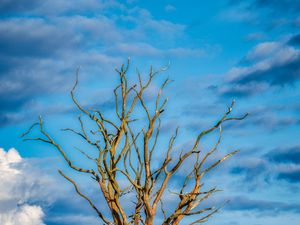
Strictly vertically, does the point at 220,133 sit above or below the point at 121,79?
below

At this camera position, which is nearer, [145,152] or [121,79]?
[145,152]

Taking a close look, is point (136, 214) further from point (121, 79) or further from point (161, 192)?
point (121, 79)

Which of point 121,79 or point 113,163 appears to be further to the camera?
point 121,79

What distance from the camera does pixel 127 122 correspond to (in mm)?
9266

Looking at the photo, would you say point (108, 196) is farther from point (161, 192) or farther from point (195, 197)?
point (195, 197)

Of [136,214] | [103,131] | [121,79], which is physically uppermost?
[121,79]

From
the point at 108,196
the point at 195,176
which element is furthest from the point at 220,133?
the point at 108,196

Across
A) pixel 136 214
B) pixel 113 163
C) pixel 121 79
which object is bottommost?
pixel 136 214

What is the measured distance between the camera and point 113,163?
8.90 metres

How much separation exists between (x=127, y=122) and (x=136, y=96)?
48 cm

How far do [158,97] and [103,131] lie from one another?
106 centimetres

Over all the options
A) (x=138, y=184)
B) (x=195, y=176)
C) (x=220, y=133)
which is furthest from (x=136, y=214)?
(x=220, y=133)

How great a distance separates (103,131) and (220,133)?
6.25 ft

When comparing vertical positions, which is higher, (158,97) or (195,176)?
(158,97)
